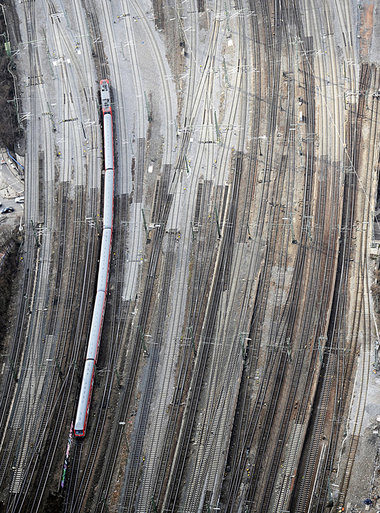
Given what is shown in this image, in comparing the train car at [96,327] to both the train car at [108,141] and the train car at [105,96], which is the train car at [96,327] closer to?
the train car at [108,141]

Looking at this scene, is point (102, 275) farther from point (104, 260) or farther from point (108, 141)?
point (108, 141)

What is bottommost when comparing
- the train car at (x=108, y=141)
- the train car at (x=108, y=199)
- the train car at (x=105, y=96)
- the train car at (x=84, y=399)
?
the train car at (x=84, y=399)

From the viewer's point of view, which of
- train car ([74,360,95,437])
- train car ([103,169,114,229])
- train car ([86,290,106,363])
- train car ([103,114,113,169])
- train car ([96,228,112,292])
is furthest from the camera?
train car ([103,114,113,169])

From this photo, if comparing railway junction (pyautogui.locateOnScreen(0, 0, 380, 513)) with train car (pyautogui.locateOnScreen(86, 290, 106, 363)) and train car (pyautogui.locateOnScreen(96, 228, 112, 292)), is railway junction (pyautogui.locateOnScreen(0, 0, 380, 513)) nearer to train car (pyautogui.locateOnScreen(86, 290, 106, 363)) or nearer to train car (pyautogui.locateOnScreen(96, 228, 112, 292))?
train car (pyautogui.locateOnScreen(96, 228, 112, 292))

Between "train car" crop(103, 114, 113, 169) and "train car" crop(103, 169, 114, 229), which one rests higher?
"train car" crop(103, 114, 113, 169)

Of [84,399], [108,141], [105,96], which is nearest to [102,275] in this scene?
[84,399]

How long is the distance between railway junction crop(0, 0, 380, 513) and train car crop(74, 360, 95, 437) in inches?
45.3

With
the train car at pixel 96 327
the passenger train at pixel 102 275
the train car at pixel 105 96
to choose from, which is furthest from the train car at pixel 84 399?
the train car at pixel 105 96

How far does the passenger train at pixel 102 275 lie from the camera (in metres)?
111

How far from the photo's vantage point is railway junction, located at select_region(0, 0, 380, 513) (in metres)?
107

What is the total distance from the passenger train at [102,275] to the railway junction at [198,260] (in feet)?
4.98

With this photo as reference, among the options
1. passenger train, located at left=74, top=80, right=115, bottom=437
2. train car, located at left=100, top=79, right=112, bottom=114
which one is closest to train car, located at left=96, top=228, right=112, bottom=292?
passenger train, located at left=74, top=80, right=115, bottom=437

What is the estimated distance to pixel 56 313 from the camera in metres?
123

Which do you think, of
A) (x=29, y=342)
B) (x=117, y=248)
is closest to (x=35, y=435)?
(x=29, y=342)
